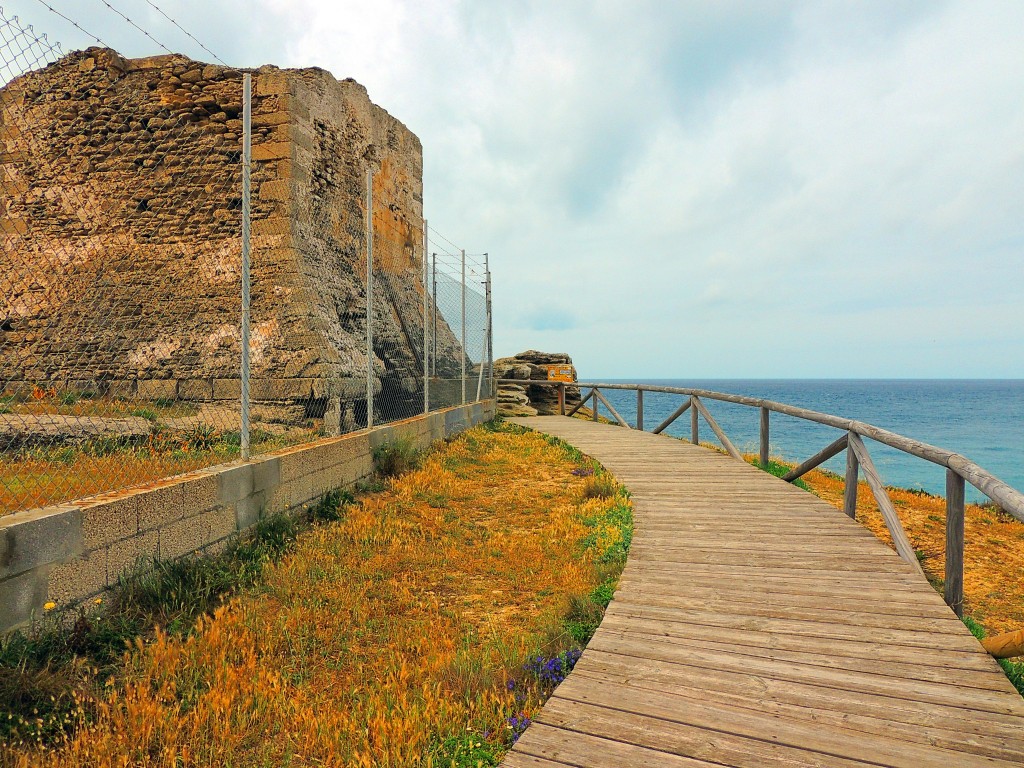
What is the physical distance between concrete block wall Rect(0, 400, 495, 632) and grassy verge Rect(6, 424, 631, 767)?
392 millimetres

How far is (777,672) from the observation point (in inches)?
108

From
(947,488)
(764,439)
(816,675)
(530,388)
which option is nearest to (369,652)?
(816,675)

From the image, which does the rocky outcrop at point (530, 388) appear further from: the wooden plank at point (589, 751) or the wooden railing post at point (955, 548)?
the wooden plank at point (589, 751)

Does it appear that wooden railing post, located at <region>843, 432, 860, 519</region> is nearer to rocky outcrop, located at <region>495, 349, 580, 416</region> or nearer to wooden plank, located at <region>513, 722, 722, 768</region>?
wooden plank, located at <region>513, 722, 722, 768</region>

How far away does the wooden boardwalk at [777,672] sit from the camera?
220 centimetres

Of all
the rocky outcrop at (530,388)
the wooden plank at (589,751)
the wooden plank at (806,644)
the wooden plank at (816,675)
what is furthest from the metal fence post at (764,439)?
the rocky outcrop at (530,388)

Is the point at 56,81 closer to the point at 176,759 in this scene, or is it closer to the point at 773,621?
the point at 176,759

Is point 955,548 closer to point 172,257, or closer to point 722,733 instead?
point 722,733

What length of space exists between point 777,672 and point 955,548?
1.89 meters

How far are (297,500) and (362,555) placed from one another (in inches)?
44.1

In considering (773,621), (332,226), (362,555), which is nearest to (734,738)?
(773,621)

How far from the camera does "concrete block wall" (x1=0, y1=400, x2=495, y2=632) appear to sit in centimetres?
296

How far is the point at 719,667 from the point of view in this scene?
2.79m

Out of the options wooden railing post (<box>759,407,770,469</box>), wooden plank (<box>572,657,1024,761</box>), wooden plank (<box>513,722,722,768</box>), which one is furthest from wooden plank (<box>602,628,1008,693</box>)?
wooden railing post (<box>759,407,770,469</box>)
